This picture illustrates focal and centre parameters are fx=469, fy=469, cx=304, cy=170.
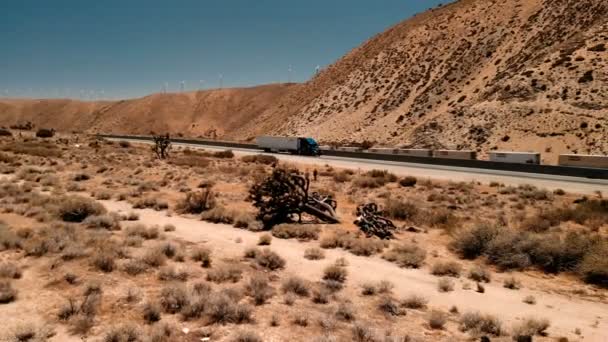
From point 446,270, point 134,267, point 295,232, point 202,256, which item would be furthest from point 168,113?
point 446,270

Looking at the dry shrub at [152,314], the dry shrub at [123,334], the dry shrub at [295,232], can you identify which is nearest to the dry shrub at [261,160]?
the dry shrub at [295,232]

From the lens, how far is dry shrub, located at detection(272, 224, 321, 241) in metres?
15.6

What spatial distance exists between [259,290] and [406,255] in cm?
529

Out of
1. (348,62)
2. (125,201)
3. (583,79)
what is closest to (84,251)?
(125,201)

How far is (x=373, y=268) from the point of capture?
40.7ft

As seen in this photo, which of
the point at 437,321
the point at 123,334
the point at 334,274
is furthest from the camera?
the point at 334,274

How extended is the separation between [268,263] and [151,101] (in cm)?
14777

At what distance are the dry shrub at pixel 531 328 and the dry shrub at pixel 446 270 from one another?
10.9 feet

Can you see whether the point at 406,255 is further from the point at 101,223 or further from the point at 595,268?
the point at 101,223

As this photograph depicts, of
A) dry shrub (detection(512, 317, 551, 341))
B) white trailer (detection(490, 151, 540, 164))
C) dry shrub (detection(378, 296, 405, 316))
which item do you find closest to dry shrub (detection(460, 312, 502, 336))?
dry shrub (detection(512, 317, 551, 341))

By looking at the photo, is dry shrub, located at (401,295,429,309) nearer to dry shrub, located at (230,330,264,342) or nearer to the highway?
dry shrub, located at (230,330,264,342)

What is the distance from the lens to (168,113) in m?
140

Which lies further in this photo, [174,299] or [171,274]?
[171,274]

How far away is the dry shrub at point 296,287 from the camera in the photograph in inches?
393
